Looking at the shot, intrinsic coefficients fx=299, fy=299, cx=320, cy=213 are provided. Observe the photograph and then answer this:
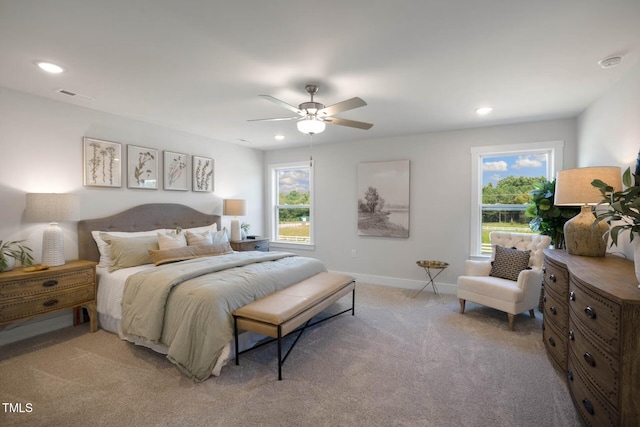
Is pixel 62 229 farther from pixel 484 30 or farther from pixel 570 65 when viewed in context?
pixel 570 65

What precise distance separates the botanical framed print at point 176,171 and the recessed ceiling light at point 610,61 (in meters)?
4.90

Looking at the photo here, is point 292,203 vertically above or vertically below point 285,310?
above

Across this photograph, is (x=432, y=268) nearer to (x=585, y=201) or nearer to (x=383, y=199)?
(x=383, y=199)

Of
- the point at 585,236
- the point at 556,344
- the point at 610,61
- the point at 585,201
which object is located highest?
the point at 610,61

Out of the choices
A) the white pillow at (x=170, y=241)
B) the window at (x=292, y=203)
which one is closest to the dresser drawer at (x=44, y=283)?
the white pillow at (x=170, y=241)

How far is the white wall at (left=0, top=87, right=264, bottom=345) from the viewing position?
117 inches

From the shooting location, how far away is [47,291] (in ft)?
9.36

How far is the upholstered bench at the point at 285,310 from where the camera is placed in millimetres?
2326

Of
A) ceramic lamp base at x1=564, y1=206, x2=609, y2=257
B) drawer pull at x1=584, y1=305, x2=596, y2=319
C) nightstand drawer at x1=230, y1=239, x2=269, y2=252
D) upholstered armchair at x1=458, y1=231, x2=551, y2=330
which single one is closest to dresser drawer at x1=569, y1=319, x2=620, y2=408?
drawer pull at x1=584, y1=305, x2=596, y2=319

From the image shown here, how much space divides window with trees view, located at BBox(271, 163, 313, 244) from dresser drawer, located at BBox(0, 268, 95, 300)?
345 cm

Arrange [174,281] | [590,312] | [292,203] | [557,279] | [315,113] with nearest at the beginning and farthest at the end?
[590,312] < [557,279] < [174,281] < [315,113] < [292,203]

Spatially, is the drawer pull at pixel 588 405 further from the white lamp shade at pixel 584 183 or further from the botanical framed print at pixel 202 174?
the botanical framed print at pixel 202 174

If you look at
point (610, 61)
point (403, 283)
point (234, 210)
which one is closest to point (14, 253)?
point (234, 210)

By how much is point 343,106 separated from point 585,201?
7.24 ft
